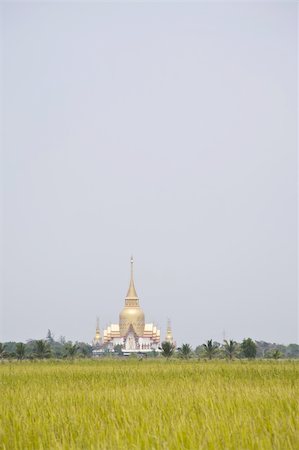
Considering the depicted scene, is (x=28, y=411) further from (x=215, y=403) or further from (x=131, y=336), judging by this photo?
(x=131, y=336)

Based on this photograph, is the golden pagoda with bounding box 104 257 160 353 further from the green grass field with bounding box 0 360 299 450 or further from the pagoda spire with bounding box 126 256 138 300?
the green grass field with bounding box 0 360 299 450

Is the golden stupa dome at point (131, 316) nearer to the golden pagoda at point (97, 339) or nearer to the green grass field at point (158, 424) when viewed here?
the golden pagoda at point (97, 339)

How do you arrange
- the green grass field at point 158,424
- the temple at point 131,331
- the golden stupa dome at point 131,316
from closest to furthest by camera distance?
the green grass field at point 158,424 → the temple at point 131,331 → the golden stupa dome at point 131,316

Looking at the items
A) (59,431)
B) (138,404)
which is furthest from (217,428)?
(138,404)

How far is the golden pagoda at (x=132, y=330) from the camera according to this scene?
10081 centimetres

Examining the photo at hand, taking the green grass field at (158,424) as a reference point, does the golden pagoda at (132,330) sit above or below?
below

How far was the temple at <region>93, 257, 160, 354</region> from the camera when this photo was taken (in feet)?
330

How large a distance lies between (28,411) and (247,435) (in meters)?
3.32

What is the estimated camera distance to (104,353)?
330ft

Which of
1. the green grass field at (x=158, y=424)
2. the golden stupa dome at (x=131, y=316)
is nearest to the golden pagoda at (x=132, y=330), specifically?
the golden stupa dome at (x=131, y=316)

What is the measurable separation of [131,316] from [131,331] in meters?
2.72

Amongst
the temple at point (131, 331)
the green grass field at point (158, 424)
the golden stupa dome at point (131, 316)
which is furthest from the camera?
the golden stupa dome at point (131, 316)

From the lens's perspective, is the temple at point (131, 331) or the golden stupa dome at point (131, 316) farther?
the golden stupa dome at point (131, 316)

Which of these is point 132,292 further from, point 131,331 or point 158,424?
point 158,424
